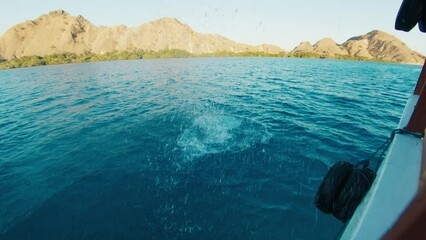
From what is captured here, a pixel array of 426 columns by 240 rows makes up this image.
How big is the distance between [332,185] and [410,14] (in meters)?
3.20

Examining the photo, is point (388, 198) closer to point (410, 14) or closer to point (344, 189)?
point (344, 189)

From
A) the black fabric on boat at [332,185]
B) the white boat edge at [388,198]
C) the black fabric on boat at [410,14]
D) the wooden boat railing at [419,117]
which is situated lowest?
the black fabric on boat at [332,185]

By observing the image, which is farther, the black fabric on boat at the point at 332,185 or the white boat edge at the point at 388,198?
the black fabric on boat at the point at 332,185

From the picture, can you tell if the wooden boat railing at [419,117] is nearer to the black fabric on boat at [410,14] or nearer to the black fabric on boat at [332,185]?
the black fabric on boat at [410,14]

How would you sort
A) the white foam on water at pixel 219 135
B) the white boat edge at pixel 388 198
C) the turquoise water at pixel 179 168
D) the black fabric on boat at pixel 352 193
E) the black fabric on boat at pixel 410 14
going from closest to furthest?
the white boat edge at pixel 388 198 < the black fabric on boat at pixel 410 14 < the black fabric on boat at pixel 352 193 < the turquoise water at pixel 179 168 < the white foam on water at pixel 219 135

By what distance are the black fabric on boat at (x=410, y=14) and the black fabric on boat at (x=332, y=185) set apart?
265 centimetres

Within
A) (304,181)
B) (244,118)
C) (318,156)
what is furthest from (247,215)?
(244,118)

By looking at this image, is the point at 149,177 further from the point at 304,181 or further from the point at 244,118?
the point at 244,118

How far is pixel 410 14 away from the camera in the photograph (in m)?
3.42

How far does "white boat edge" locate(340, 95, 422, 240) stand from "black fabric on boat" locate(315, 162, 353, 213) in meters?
0.70

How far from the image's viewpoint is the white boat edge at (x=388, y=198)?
209 centimetres

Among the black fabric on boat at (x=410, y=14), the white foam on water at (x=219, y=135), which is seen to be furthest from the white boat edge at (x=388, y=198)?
the white foam on water at (x=219, y=135)

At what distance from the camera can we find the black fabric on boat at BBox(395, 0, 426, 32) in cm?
330

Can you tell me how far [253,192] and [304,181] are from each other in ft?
8.34
